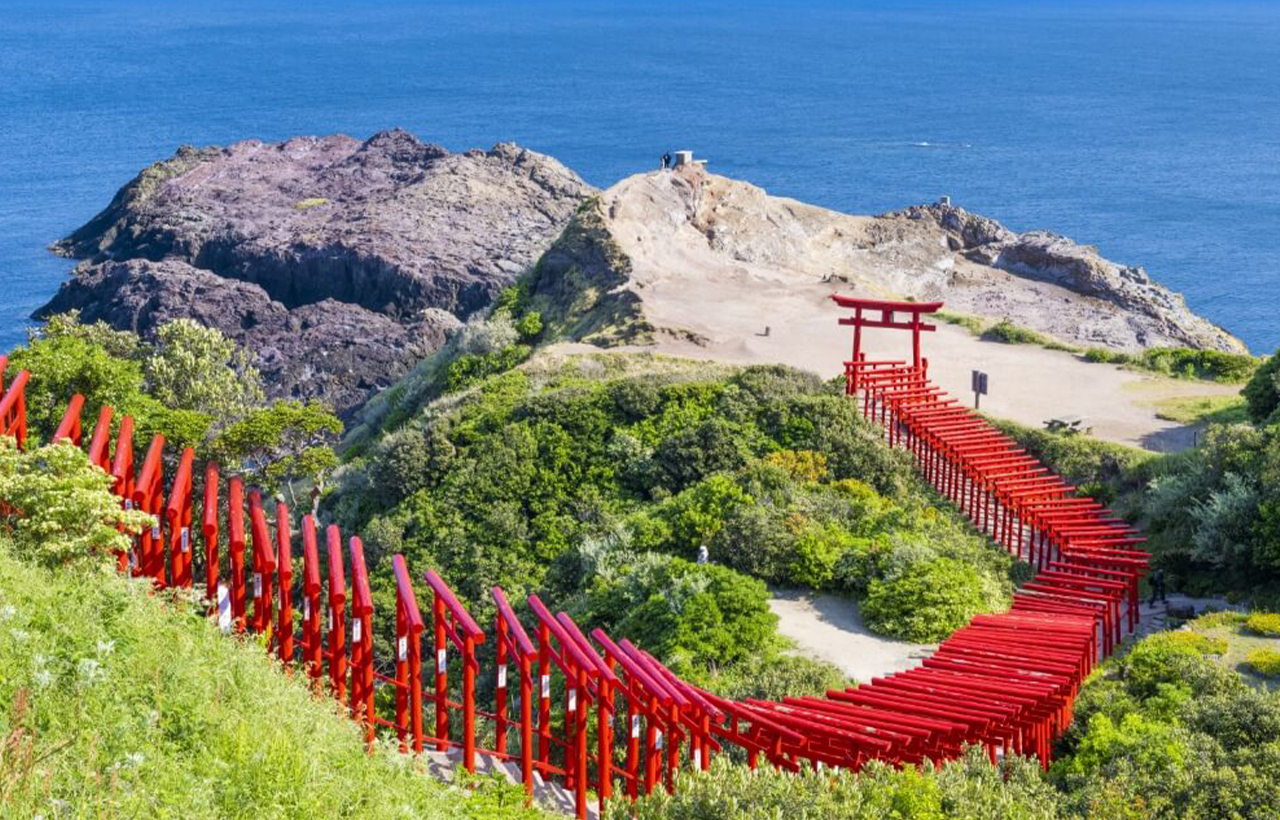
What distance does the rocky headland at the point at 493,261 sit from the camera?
47562 millimetres

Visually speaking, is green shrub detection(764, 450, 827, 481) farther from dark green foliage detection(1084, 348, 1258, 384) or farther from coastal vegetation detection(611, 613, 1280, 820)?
dark green foliage detection(1084, 348, 1258, 384)

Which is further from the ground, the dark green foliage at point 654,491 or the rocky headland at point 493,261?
the rocky headland at point 493,261

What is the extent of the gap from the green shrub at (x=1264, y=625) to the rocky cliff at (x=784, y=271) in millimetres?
20739

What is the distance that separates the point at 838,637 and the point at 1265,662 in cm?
596

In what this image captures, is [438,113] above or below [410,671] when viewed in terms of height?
above

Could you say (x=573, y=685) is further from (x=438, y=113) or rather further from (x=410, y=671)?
(x=438, y=113)

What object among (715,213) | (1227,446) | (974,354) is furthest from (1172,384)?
(715,213)

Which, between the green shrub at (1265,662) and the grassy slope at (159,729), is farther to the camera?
the green shrub at (1265,662)

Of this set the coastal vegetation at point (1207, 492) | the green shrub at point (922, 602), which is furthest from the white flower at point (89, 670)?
the coastal vegetation at point (1207, 492)

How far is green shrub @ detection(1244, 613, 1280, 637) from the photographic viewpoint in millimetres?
21906

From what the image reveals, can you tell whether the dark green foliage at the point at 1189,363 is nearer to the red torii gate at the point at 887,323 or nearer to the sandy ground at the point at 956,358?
the sandy ground at the point at 956,358


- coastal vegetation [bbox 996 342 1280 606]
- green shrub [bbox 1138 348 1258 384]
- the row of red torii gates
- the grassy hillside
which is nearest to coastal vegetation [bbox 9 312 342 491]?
the grassy hillside

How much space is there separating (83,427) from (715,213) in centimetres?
2585

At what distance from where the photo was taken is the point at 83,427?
31.6 meters
